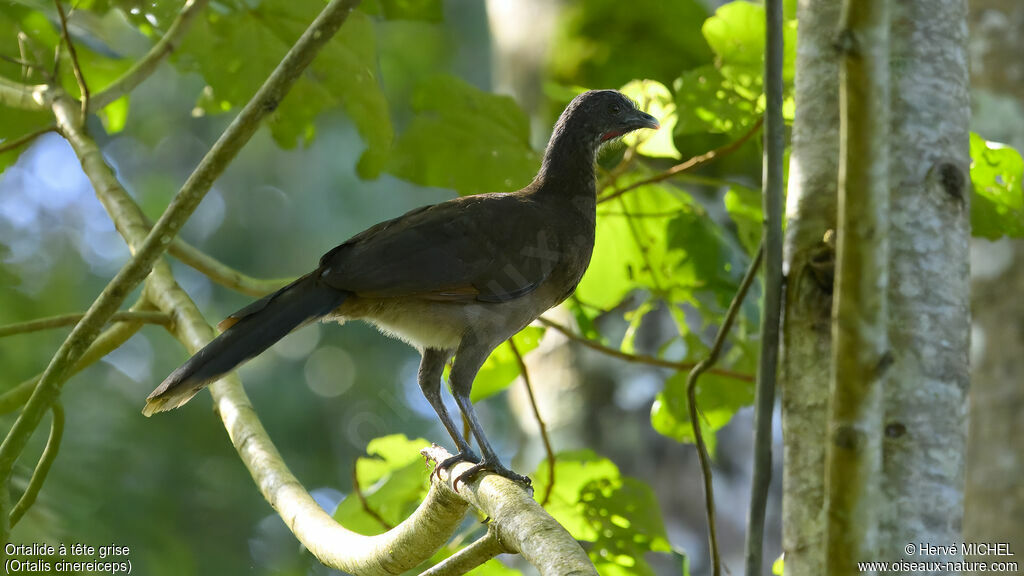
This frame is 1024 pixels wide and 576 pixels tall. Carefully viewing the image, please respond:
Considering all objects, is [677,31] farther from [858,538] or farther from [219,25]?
[858,538]

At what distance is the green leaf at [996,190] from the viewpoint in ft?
8.86

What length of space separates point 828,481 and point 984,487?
7.93 feet

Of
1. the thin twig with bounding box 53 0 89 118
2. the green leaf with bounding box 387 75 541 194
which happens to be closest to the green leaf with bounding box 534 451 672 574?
the green leaf with bounding box 387 75 541 194

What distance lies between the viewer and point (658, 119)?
11.9ft

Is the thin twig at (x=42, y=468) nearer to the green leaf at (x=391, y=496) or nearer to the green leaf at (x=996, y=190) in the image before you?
the green leaf at (x=391, y=496)

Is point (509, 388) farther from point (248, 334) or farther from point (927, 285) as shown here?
point (927, 285)

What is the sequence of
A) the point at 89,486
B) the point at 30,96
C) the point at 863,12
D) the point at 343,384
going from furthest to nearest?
the point at 343,384 → the point at 30,96 → the point at 89,486 → the point at 863,12

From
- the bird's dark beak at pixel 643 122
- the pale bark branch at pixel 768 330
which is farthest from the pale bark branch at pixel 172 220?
the bird's dark beak at pixel 643 122

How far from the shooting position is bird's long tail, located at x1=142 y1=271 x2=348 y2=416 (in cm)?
237

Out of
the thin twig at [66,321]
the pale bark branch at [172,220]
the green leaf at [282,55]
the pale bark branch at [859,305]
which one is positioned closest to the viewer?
the pale bark branch at [859,305]

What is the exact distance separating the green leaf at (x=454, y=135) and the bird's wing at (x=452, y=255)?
285mm

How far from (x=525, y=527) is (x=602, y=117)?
193cm

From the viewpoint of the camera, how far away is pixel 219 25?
3.42m

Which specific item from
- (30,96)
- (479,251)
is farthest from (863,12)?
(30,96)
